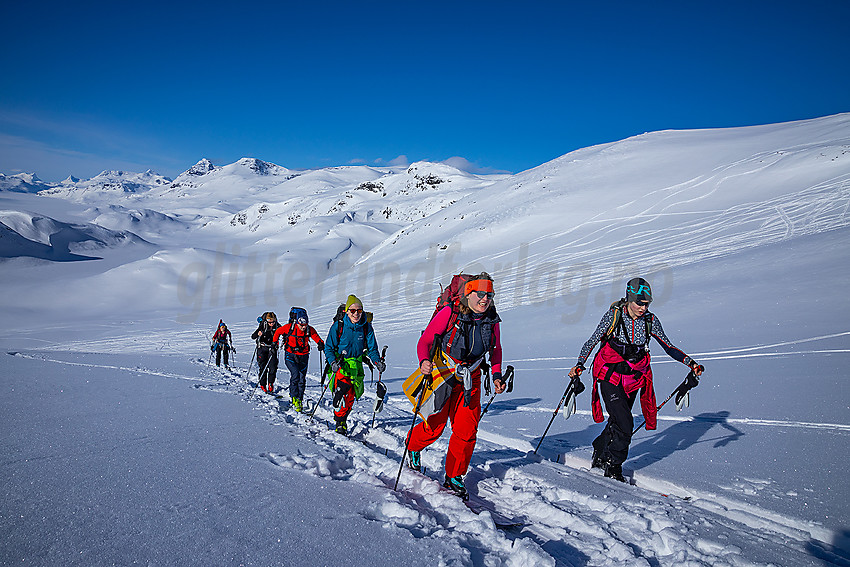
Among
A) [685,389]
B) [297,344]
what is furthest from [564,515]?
[297,344]

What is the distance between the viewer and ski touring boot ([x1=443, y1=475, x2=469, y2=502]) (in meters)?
3.99

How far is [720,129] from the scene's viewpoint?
1869 inches

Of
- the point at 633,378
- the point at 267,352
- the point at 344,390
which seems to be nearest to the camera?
the point at 633,378

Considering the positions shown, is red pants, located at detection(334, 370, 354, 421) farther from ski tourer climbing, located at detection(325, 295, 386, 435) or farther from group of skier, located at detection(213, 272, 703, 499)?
group of skier, located at detection(213, 272, 703, 499)

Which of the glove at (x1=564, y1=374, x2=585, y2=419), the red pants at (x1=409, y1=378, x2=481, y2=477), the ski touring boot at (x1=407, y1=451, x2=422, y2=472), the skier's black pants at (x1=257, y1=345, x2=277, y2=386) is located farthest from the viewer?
the skier's black pants at (x1=257, y1=345, x2=277, y2=386)

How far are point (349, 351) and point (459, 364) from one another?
275 centimetres

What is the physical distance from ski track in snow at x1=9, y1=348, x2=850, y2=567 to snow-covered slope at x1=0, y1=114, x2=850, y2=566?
0.8 inches

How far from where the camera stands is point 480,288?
→ 4.05 m

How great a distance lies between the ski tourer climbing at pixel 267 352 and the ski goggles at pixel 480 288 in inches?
238

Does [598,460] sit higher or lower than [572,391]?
lower

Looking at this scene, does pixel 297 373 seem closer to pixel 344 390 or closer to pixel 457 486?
pixel 344 390

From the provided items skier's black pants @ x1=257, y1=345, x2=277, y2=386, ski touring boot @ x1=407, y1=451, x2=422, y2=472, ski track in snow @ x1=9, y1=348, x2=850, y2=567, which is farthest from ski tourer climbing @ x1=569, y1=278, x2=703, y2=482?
skier's black pants @ x1=257, y1=345, x2=277, y2=386

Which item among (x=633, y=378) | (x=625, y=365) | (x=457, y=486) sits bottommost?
(x=457, y=486)

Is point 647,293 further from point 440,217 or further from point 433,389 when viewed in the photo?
point 440,217
